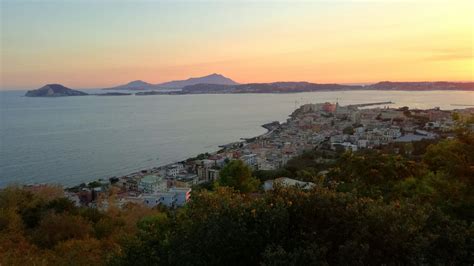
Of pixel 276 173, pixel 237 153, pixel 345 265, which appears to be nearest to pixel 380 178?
pixel 345 265

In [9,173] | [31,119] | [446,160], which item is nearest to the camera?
[446,160]

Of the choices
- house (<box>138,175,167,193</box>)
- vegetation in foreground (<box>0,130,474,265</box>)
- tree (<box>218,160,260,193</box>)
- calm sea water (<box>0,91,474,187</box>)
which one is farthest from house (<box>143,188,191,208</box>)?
vegetation in foreground (<box>0,130,474,265</box>)

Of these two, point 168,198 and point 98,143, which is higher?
point 168,198

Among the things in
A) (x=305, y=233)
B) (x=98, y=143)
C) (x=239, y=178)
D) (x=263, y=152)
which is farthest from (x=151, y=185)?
(x=305, y=233)

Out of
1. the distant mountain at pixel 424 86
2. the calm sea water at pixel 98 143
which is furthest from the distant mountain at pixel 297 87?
the calm sea water at pixel 98 143

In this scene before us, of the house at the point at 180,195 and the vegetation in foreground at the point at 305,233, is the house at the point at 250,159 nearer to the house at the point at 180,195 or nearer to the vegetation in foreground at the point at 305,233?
the house at the point at 180,195

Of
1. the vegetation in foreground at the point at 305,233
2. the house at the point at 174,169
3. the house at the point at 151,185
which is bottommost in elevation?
the house at the point at 174,169

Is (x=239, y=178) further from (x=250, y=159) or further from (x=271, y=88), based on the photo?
(x=271, y=88)

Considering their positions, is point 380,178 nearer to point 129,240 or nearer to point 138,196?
point 129,240
